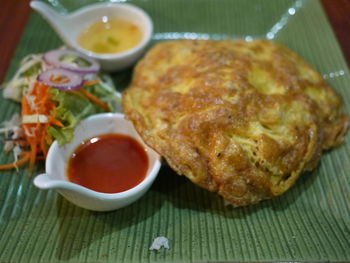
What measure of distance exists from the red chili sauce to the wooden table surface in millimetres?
1797

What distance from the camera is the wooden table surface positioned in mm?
4148

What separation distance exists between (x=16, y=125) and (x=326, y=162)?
296 centimetres

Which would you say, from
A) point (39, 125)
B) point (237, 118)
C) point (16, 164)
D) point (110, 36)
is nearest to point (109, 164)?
point (39, 125)

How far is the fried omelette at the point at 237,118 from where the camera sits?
2516 mm

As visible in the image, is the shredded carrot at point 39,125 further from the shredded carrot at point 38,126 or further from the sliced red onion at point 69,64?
the sliced red onion at point 69,64

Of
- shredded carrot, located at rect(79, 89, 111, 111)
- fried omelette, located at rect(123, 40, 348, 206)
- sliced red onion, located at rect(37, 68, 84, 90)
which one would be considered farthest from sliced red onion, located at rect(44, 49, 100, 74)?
fried omelette, located at rect(123, 40, 348, 206)

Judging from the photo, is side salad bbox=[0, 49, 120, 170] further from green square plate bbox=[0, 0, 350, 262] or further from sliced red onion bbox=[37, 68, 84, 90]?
green square plate bbox=[0, 0, 350, 262]

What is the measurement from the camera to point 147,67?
128 inches

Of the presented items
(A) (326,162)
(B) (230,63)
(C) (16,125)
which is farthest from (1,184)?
(A) (326,162)

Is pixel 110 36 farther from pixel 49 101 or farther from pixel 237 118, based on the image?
pixel 237 118

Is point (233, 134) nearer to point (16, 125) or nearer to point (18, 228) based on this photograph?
point (18, 228)

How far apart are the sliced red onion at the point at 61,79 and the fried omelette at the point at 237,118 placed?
499 mm

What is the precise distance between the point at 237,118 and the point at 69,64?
6.01 feet

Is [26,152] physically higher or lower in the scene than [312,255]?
lower
